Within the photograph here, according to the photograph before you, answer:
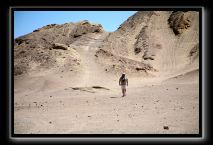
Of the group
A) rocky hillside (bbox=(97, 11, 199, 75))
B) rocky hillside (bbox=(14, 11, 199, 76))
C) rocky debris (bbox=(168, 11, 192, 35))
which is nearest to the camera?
rocky hillside (bbox=(14, 11, 199, 76))

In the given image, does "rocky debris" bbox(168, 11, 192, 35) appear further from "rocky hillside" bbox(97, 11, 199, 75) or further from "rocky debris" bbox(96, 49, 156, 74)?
"rocky debris" bbox(96, 49, 156, 74)

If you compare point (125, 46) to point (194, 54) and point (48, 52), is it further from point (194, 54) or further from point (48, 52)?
point (48, 52)

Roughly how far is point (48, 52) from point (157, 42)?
1401 centimetres

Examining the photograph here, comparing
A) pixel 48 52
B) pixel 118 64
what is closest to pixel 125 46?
pixel 118 64

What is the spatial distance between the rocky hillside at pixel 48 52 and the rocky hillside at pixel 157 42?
3831mm

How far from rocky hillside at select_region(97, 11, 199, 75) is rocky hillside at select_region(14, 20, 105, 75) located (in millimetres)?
3831

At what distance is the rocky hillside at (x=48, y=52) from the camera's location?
1209 inches

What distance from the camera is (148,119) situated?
9.47 metres

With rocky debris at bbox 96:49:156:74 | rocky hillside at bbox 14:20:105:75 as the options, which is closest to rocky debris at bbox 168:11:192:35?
rocky hillside at bbox 14:20:105:75

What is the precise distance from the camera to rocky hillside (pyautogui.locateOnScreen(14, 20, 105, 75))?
3070 cm

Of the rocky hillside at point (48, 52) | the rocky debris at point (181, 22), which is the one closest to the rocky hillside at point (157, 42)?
the rocky debris at point (181, 22)
